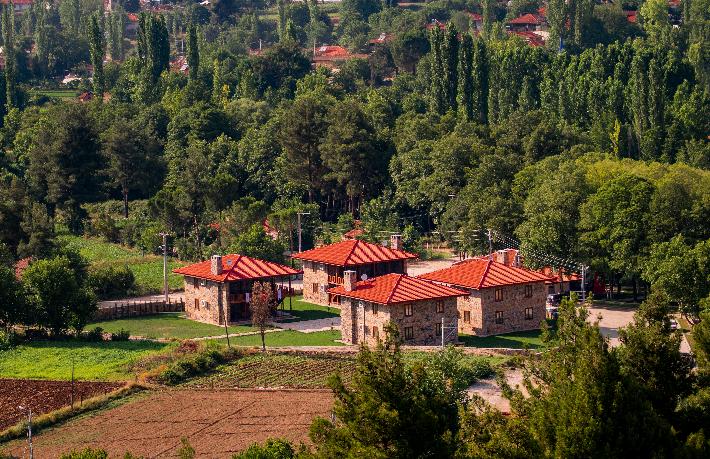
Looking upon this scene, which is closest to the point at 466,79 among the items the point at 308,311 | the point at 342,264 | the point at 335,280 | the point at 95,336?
the point at 335,280

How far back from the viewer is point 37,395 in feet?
176

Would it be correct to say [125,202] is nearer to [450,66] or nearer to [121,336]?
[450,66]

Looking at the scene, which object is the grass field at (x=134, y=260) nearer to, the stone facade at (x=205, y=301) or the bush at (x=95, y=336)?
the stone facade at (x=205, y=301)

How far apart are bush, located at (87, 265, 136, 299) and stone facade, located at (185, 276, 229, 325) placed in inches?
209

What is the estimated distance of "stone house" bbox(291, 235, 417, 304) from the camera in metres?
71.1

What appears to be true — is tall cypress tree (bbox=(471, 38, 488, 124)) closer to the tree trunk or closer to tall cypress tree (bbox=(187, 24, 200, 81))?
the tree trunk

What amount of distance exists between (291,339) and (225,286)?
5790 millimetres

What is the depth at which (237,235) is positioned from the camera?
83.1 m

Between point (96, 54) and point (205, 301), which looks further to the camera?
point (96, 54)

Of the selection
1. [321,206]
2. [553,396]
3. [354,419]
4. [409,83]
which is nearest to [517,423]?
[553,396]

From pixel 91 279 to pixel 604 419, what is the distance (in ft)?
141

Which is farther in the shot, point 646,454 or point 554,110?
point 554,110

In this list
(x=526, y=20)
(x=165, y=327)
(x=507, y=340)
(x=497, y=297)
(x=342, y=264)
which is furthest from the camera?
(x=526, y=20)

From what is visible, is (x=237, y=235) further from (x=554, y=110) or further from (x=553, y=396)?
(x=553, y=396)
